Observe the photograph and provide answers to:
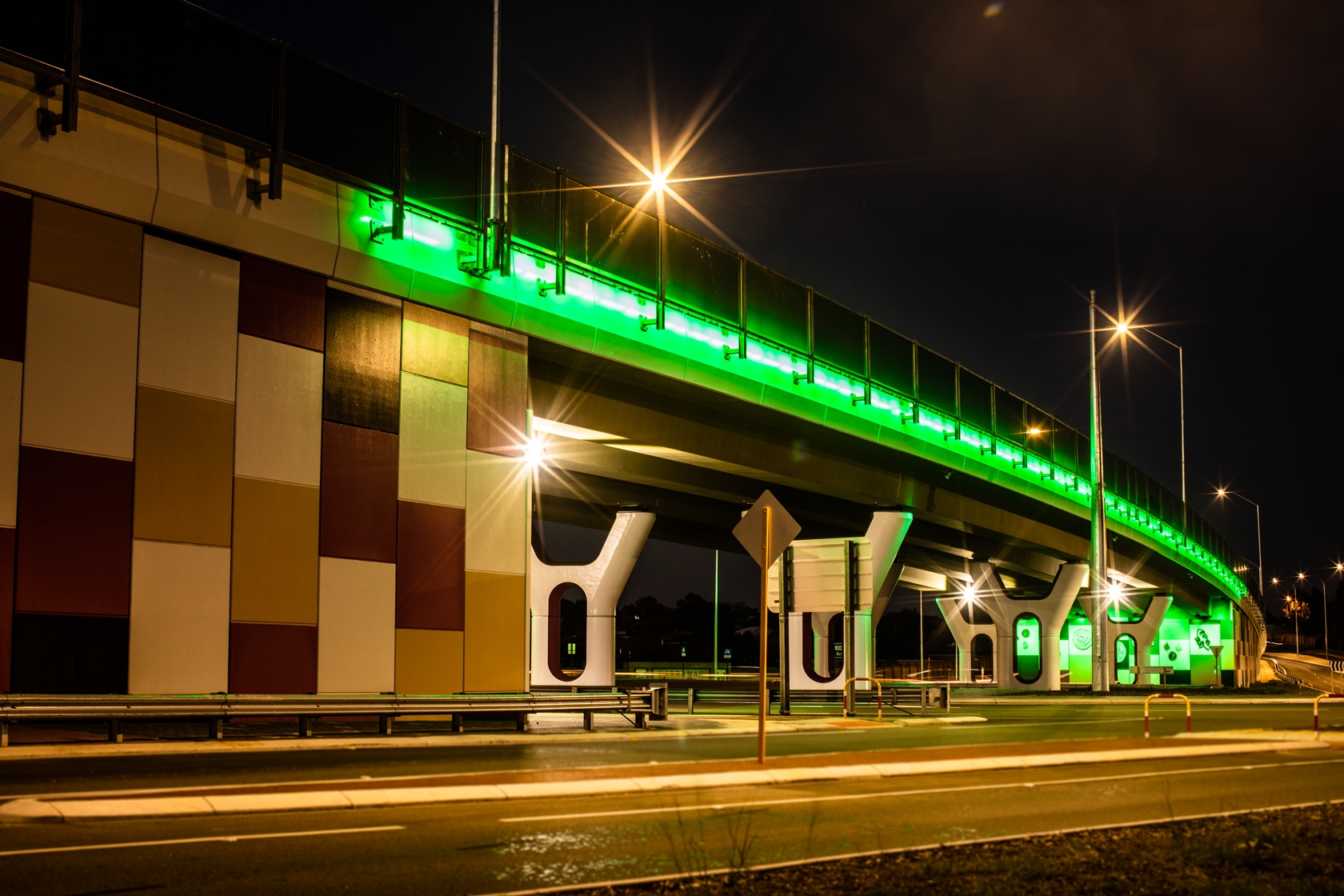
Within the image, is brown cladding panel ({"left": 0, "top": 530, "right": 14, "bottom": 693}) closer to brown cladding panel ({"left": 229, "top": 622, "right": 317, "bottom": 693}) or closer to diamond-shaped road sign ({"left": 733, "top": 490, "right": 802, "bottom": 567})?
brown cladding panel ({"left": 229, "top": 622, "right": 317, "bottom": 693})

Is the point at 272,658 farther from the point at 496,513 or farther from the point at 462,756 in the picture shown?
the point at 496,513

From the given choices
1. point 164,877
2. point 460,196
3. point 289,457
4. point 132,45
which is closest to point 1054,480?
point 460,196

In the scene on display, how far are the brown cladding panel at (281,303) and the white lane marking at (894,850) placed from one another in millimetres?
14131

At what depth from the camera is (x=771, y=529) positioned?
1409 centimetres

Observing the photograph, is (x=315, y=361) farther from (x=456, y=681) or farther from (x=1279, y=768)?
(x=1279, y=768)

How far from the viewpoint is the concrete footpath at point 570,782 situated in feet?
31.1

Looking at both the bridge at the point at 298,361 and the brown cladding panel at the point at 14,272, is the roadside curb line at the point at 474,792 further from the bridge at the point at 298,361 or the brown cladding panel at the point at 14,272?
the brown cladding panel at the point at 14,272

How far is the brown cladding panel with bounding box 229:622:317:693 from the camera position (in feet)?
60.5

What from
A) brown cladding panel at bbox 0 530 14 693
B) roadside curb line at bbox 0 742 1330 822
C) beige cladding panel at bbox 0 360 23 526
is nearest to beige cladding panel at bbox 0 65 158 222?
beige cladding panel at bbox 0 360 23 526

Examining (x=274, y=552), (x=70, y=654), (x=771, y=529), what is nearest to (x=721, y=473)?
(x=274, y=552)

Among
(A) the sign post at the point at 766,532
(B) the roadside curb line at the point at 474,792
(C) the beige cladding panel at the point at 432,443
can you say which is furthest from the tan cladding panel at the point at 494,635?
(B) the roadside curb line at the point at 474,792

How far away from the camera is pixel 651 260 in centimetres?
2723

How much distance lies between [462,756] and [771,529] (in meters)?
4.91

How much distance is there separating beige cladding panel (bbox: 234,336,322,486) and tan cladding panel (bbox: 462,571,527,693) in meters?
4.01
